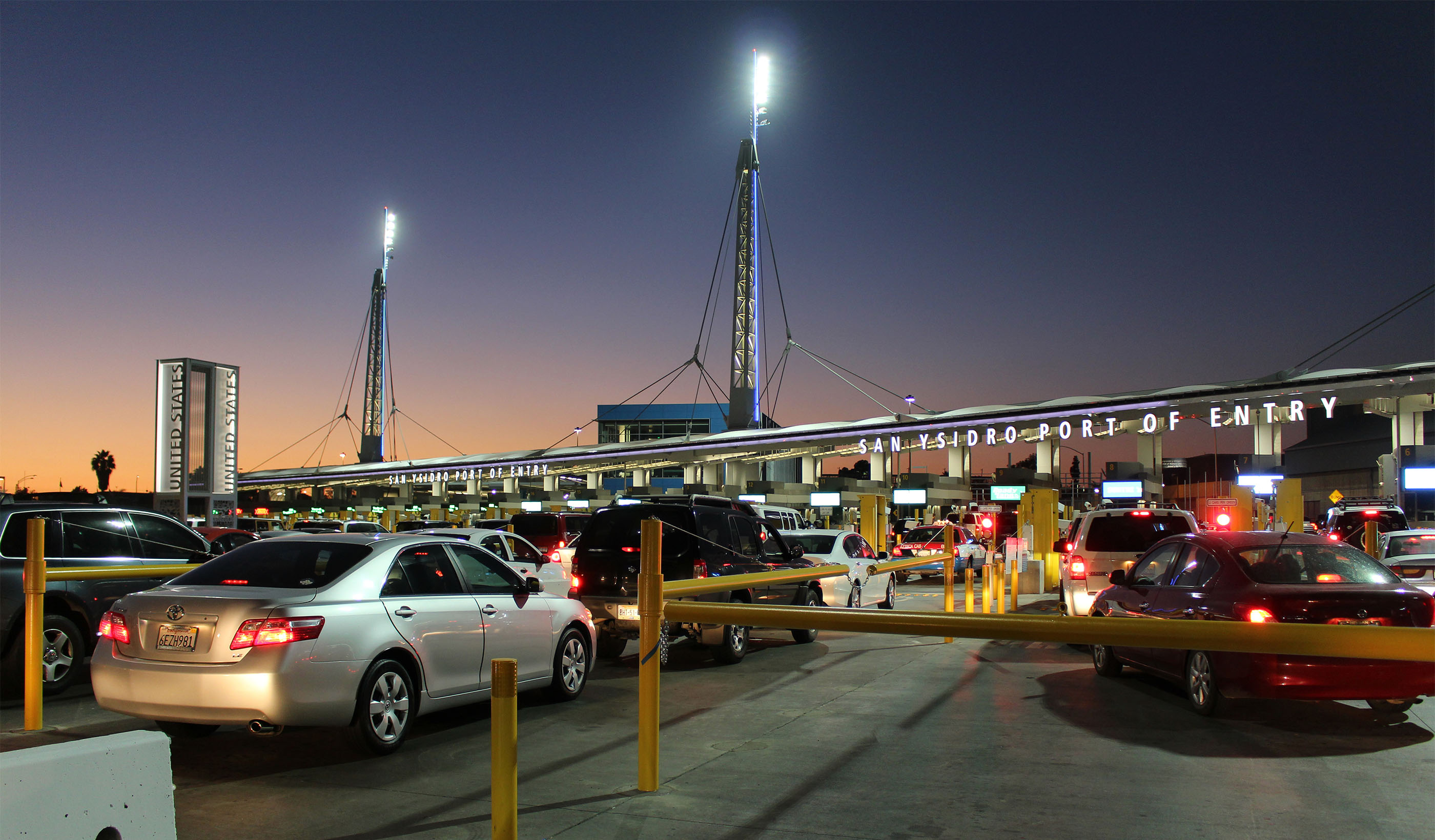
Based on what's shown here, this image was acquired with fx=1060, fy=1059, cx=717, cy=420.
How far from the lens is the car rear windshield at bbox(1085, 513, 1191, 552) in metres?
15.4

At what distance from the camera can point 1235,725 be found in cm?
837

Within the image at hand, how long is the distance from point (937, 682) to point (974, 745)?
304 cm

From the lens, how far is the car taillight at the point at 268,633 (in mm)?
6812

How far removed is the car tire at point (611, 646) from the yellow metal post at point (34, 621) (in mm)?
5949

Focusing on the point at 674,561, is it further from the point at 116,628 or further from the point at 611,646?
the point at 116,628

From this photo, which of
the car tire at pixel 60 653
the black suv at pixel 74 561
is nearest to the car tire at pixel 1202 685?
the black suv at pixel 74 561

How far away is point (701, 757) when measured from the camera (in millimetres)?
7344

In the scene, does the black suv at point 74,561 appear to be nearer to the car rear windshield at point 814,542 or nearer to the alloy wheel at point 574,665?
the alloy wheel at point 574,665

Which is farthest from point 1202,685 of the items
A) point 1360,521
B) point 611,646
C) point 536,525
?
point 1360,521

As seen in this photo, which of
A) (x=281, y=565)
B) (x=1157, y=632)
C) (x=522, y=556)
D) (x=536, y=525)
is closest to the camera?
(x=1157, y=632)

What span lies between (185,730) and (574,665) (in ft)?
10.6

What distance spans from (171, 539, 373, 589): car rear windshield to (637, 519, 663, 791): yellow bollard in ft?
8.49

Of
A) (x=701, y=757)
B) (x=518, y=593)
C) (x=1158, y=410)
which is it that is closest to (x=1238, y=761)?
(x=701, y=757)

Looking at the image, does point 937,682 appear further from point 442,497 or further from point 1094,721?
point 442,497
